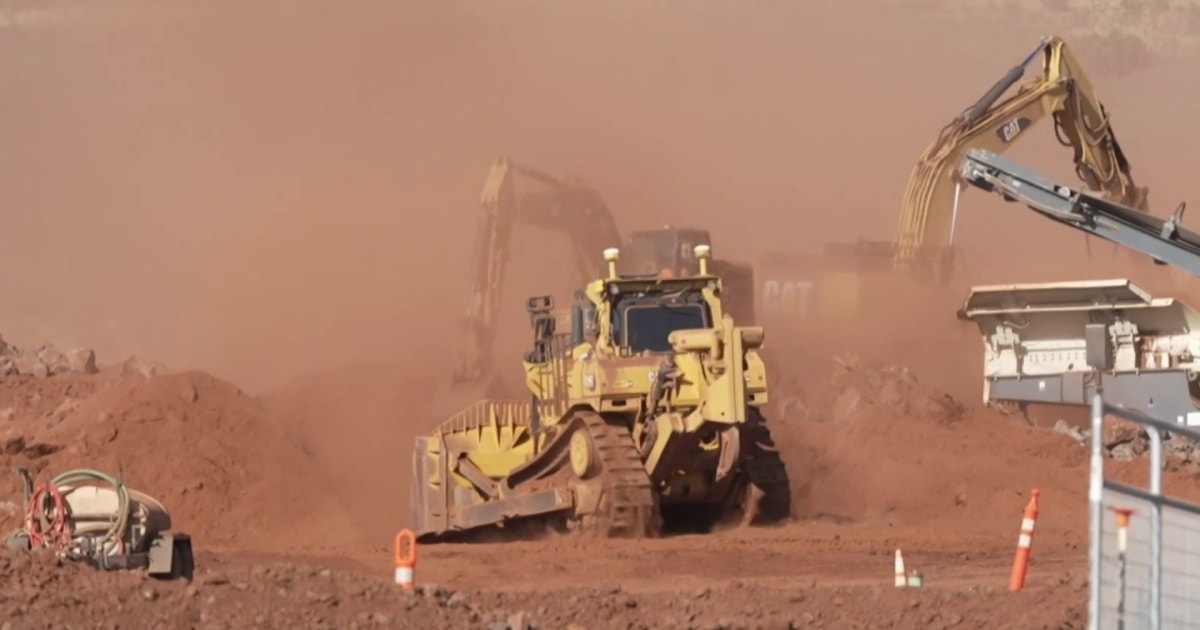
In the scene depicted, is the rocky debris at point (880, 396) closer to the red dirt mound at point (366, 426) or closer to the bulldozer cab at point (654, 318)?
the red dirt mound at point (366, 426)

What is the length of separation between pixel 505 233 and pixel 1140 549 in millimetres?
23253

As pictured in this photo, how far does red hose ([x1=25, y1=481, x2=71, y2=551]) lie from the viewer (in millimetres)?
11508

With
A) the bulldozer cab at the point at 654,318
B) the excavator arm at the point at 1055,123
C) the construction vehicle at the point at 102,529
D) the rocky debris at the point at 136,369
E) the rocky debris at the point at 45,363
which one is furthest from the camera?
the rocky debris at the point at 136,369

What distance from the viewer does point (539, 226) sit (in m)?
32.4

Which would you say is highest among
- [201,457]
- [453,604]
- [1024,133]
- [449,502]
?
[1024,133]

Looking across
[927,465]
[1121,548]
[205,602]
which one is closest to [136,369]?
[927,465]

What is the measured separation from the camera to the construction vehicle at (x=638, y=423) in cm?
1794

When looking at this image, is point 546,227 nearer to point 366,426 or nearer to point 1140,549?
Result: point 366,426

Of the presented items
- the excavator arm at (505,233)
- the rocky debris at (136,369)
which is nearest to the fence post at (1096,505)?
the excavator arm at (505,233)

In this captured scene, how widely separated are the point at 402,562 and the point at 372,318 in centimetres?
3012

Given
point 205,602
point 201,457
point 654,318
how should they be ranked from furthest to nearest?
point 201,457 < point 654,318 < point 205,602

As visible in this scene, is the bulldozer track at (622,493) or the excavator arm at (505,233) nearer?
the bulldozer track at (622,493)

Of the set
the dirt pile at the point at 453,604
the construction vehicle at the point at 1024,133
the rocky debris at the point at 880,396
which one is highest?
the construction vehicle at the point at 1024,133

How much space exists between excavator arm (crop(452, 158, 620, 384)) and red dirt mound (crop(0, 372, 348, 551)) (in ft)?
16.7
